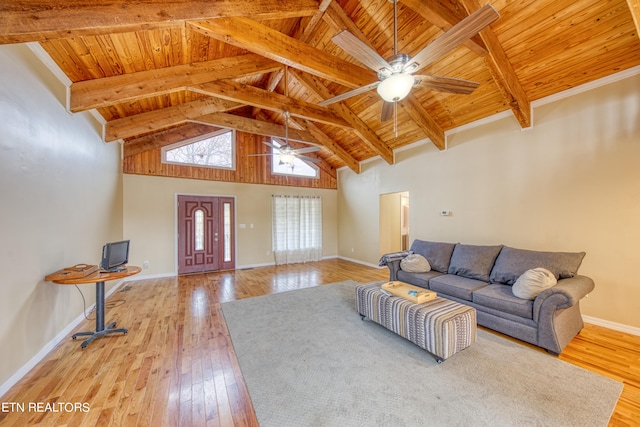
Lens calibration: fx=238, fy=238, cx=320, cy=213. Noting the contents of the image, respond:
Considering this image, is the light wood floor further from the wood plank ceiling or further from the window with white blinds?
the window with white blinds

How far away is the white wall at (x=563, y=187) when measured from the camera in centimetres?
289

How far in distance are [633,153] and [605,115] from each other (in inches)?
22.4

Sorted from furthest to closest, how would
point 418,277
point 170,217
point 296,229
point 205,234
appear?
1. point 296,229
2. point 205,234
3. point 170,217
4. point 418,277

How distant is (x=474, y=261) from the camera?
3.63 m

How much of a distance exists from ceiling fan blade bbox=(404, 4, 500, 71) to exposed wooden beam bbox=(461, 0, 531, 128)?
863 mm

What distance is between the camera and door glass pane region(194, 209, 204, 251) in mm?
6203

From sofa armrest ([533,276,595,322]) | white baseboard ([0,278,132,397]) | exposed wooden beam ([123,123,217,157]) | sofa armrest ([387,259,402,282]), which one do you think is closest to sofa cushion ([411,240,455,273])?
sofa armrest ([387,259,402,282])

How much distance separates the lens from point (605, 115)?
3.02 metres

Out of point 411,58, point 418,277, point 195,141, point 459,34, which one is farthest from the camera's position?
point 195,141

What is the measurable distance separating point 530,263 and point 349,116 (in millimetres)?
4044

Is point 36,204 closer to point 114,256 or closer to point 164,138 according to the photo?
point 114,256

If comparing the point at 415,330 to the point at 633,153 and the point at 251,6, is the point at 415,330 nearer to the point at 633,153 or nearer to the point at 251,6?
the point at 633,153

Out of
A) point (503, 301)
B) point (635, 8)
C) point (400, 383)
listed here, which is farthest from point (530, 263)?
point (635, 8)

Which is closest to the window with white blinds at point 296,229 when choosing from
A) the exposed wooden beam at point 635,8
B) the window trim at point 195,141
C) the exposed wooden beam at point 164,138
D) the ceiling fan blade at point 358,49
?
the window trim at point 195,141
